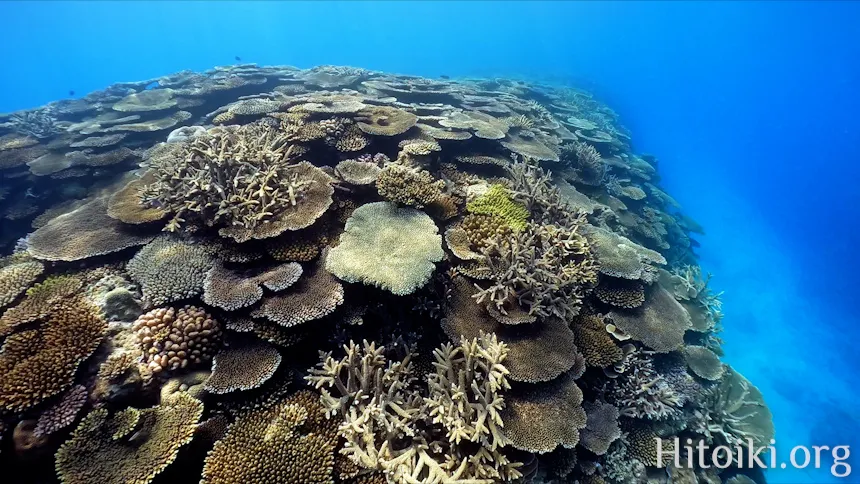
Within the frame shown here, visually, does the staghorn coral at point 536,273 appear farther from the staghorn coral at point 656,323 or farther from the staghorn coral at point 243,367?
the staghorn coral at point 243,367

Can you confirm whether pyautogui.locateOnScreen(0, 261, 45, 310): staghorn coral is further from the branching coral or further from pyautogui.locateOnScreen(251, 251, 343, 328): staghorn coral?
the branching coral

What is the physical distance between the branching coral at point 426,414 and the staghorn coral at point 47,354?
2066mm

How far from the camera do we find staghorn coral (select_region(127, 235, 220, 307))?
3.79m

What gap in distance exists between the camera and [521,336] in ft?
13.8

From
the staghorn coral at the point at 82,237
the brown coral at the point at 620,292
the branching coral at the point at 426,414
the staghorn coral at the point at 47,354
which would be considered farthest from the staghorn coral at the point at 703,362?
the staghorn coral at the point at 82,237

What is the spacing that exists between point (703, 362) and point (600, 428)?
10.8ft

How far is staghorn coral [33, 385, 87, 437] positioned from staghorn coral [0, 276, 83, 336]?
939mm

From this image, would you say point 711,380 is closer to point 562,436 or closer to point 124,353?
point 562,436

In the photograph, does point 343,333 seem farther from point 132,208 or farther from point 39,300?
point 132,208

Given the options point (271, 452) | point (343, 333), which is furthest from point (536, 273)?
point (271, 452)

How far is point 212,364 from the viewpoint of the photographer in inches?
140

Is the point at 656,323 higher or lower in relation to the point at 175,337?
lower

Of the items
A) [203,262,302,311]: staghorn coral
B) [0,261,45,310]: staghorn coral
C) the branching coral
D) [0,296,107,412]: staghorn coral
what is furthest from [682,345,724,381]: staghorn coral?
→ [0,261,45,310]: staghorn coral

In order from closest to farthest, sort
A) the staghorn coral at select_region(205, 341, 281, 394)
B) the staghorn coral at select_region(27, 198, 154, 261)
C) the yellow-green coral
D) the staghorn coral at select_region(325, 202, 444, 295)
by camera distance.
Answer: the staghorn coral at select_region(205, 341, 281, 394)
the staghorn coral at select_region(325, 202, 444, 295)
the staghorn coral at select_region(27, 198, 154, 261)
the yellow-green coral
